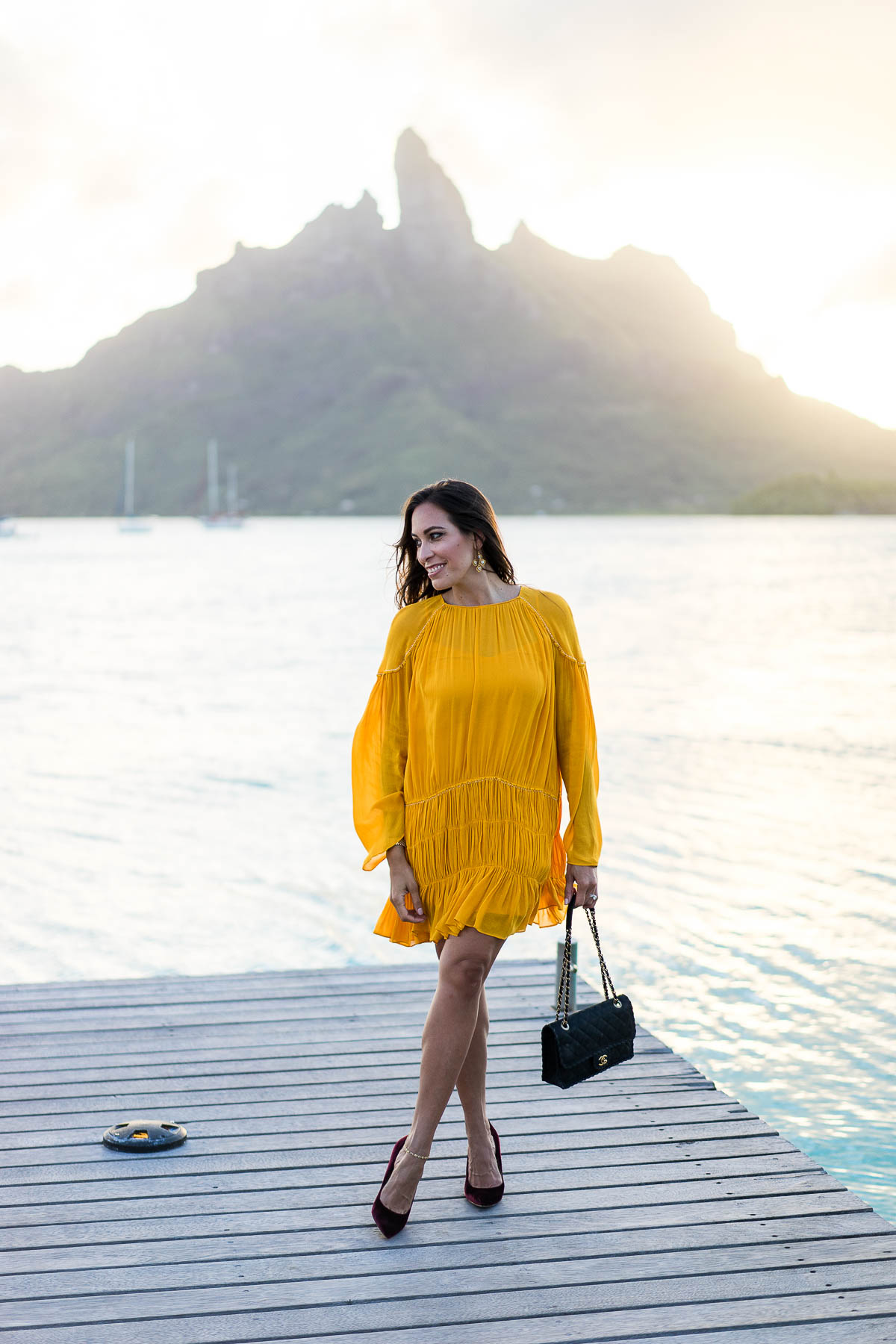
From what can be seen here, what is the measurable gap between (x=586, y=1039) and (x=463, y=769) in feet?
2.26

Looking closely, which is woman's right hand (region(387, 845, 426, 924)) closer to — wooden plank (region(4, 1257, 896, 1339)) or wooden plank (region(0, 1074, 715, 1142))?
wooden plank (region(4, 1257, 896, 1339))

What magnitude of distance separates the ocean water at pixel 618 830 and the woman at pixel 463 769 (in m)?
3.02

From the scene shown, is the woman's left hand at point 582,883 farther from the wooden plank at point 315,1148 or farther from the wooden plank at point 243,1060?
the wooden plank at point 243,1060

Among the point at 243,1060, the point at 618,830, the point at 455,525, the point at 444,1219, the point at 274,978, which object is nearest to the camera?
the point at 455,525

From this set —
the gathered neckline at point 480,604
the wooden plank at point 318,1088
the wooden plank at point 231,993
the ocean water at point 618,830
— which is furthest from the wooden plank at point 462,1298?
the ocean water at point 618,830

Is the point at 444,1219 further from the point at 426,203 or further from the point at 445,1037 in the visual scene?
the point at 426,203

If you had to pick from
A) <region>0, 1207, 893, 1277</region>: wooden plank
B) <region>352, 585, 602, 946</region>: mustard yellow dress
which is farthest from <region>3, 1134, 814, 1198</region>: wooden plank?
<region>352, 585, 602, 946</region>: mustard yellow dress

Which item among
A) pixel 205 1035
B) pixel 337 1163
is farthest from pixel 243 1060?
pixel 337 1163

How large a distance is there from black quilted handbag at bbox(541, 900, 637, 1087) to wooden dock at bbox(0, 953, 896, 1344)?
38 cm

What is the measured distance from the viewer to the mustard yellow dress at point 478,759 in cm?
266

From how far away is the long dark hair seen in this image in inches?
107

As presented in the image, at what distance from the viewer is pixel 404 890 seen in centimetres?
274

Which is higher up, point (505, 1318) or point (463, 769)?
point (463, 769)

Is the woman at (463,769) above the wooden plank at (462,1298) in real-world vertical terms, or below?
above
